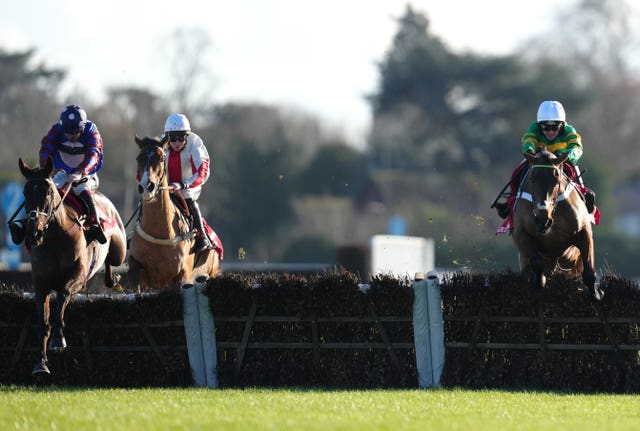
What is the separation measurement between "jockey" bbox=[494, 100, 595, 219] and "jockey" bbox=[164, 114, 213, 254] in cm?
382

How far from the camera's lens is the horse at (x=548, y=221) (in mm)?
12852

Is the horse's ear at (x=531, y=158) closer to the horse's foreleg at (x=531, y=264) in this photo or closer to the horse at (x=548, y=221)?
the horse at (x=548, y=221)

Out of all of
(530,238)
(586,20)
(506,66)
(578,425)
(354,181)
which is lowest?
(578,425)

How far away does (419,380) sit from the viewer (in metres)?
12.6

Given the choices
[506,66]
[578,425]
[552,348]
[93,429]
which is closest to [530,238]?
[552,348]

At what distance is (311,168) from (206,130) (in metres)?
8.28

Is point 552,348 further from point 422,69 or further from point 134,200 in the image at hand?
point 422,69

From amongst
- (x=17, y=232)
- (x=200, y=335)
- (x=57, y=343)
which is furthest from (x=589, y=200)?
(x=17, y=232)

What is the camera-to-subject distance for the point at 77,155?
13734 mm

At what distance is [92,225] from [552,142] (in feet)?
17.6

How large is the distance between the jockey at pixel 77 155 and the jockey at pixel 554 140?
4.88 metres

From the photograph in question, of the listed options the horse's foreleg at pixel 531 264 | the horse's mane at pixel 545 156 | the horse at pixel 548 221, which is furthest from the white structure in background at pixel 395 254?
the horse's mane at pixel 545 156

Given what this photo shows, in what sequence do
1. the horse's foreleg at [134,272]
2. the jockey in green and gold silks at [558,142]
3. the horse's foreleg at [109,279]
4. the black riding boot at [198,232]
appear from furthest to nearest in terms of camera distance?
the black riding boot at [198,232], the horse's foreleg at [109,279], the horse's foreleg at [134,272], the jockey in green and gold silks at [558,142]

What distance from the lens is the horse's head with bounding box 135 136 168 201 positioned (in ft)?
44.6
